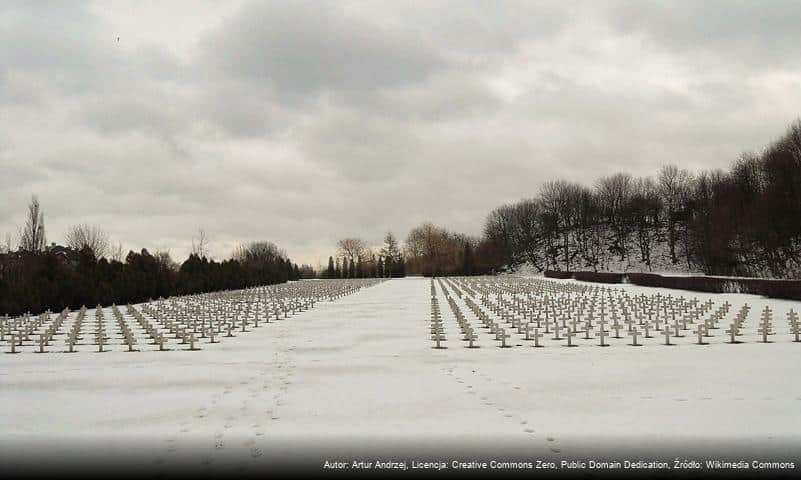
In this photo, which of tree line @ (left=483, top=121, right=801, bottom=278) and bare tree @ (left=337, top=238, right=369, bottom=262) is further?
bare tree @ (left=337, top=238, right=369, bottom=262)

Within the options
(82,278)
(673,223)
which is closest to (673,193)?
(673,223)

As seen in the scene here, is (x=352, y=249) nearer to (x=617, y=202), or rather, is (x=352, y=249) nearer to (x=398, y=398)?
(x=617, y=202)

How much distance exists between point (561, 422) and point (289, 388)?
4.14m

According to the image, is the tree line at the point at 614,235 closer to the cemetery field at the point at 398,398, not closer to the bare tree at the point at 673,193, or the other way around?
the bare tree at the point at 673,193

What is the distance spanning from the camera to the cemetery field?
6.67m

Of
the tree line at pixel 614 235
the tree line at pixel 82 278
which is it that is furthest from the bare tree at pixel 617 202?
the tree line at pixel 82 278

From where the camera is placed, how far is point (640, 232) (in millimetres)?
95250

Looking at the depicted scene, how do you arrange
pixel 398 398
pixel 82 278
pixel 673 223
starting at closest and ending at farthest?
pixel 398 398, pixel 82 278, pixel 673 223

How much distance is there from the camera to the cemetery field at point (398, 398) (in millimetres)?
6672

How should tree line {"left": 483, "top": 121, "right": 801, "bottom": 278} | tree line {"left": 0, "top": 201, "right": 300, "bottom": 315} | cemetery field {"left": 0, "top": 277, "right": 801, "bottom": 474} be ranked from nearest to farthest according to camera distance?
cemetery field {"left": 0, "top": 277, "right": 801, "bottom": 474}, tree line {"left": 0, "top": 201, "right": 300, "bottom": 315}, tree line {"left": 483, "top": 121, "right": 801, "bottom": 278}

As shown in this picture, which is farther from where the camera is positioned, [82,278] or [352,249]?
[352,249]

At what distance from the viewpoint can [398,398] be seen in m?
9.12

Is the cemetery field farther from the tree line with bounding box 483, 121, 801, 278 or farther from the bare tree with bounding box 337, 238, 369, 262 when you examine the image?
the bare tree with bounding box 337, 238, 369, 262

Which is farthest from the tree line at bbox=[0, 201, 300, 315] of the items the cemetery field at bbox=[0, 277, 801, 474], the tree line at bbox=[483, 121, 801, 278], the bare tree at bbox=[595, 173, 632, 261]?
the bare tree at bbox=[595, 173, 632, 261]
